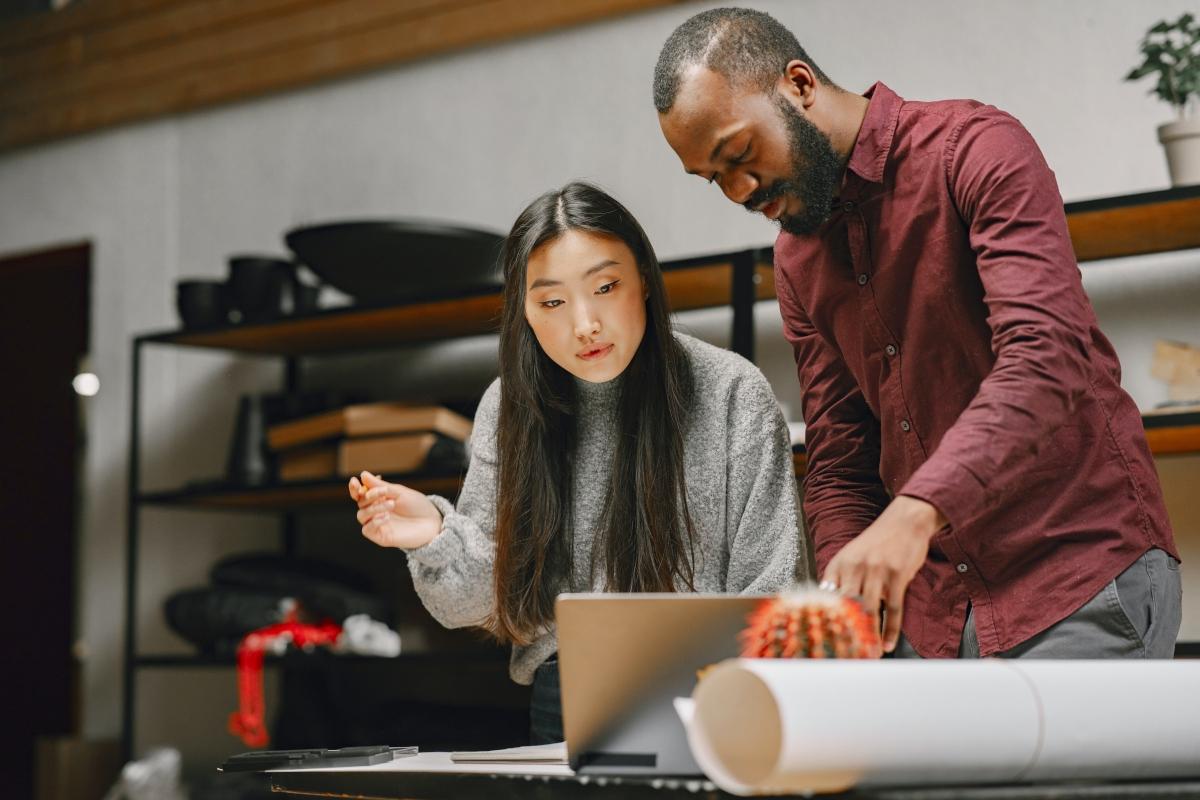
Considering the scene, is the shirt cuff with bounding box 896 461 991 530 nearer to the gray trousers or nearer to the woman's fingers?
the gray trousers

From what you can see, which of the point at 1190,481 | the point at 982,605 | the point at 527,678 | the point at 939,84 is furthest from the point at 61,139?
the point at 982,605

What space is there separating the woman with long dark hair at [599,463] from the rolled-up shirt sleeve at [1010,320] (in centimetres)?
41

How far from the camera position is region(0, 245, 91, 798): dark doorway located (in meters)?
3.79

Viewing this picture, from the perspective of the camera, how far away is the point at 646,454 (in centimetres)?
162

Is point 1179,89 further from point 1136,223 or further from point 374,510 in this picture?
point 374,510

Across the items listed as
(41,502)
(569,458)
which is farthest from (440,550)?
(41,502)

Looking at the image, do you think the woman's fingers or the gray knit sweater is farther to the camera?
the gray knit sweater

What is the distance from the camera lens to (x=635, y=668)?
92cm

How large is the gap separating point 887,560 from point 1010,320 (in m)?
0.27

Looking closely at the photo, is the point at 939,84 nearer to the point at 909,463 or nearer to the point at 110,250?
the point at 909,463

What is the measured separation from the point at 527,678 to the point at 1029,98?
4.78 feet

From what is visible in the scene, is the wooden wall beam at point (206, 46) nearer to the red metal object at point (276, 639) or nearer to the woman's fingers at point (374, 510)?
the red metal object at point (276, 639)

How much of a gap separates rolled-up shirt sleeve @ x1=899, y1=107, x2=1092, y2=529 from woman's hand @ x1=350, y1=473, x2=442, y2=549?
22.0 inches

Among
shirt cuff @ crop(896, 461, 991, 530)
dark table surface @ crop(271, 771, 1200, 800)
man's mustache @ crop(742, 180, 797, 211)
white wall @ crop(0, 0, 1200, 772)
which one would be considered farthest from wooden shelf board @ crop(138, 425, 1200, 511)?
dark table surface @ crop(271, 771, 1200, 800)
